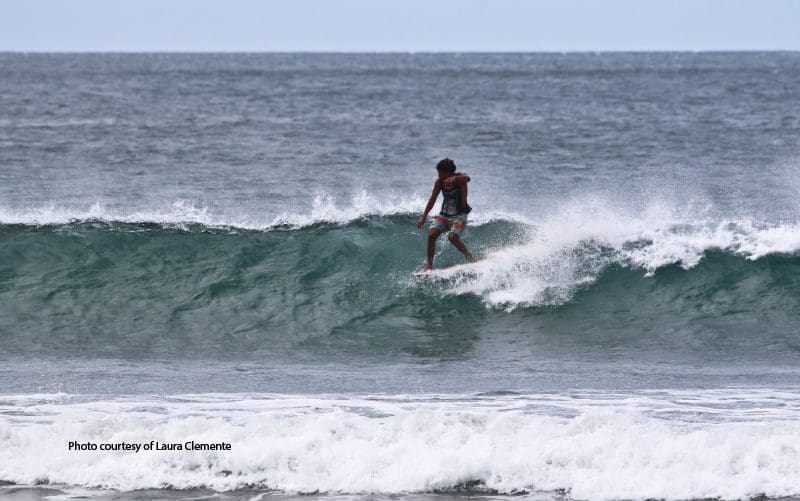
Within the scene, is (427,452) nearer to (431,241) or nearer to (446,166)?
(446,166)

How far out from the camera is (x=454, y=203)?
1203 centimetres

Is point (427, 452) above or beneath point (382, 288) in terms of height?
beneath

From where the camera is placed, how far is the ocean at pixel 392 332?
6.90 meters

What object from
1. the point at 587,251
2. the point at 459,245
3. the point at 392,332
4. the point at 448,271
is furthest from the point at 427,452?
the point at 587,251

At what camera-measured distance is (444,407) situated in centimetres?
821

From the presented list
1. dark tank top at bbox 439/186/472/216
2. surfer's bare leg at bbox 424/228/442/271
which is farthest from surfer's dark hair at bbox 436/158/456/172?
surfer's bare leg at bbox 424/228/442/271

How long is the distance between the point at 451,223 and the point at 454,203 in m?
0.26

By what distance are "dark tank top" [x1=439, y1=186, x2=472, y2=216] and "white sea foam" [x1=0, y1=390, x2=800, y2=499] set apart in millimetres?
4428

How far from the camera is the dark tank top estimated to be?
12.0 m

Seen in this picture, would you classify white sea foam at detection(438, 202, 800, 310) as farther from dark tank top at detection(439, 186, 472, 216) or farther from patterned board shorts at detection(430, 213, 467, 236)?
dark tank top at detection(439, 186, 472, 216)

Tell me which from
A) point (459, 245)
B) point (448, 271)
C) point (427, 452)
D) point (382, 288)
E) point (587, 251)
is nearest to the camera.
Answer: point (427, 452)

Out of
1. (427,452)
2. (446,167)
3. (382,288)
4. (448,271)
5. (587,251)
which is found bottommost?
(427,452)

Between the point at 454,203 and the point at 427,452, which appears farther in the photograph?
the point at 454,203

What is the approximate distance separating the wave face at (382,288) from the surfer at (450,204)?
0.63 meters
